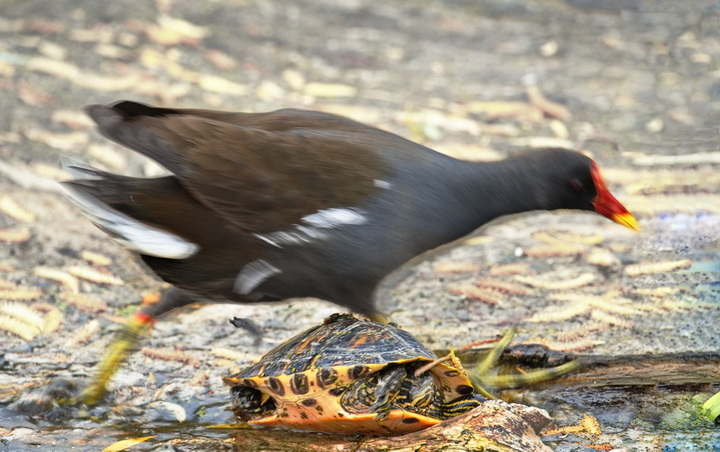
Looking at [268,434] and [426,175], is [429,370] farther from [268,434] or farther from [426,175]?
[426,175]

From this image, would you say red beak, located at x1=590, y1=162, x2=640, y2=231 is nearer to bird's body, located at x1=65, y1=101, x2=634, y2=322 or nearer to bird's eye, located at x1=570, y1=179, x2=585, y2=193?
bird's eye, located at x1=570, y1=179, x2=585, y2=193

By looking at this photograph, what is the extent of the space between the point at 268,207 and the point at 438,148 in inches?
142

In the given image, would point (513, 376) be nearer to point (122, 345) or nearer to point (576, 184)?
point (576, 184)

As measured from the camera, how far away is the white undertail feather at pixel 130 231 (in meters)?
3.68

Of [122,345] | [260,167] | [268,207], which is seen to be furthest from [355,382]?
[122,345]

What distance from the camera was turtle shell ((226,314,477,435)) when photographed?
3152 millimetres

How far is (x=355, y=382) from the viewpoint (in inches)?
126

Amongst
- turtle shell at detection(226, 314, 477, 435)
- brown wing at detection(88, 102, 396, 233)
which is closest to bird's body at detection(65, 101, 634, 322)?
brown wing at detection(88, 102, 396, 233)

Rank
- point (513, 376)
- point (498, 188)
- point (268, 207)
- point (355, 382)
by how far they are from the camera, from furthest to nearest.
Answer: point (498, 188)
point (513, 376)
point (268, 207)
point (355, 382)

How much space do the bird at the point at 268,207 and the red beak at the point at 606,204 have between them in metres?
0.67

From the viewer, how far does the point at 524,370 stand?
12.5 ft

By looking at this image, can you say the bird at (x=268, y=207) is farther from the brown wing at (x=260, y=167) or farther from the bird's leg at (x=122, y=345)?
the bird's leg at (x=122, y=345)

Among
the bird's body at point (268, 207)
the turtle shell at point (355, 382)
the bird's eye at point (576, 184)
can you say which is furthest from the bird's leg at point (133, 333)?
the bird's eye at point (576, 184)

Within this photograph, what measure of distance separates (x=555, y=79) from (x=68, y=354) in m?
5.69
